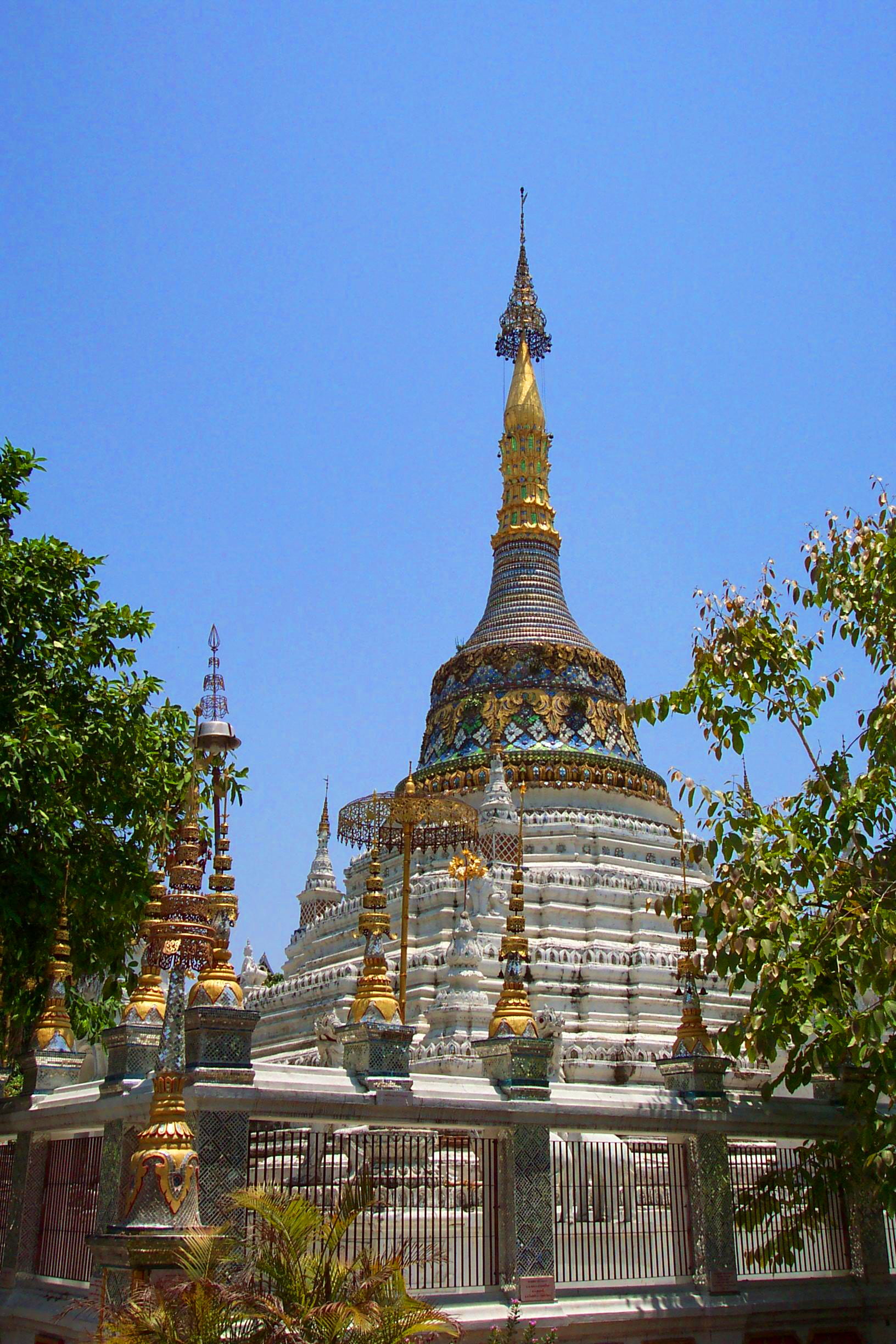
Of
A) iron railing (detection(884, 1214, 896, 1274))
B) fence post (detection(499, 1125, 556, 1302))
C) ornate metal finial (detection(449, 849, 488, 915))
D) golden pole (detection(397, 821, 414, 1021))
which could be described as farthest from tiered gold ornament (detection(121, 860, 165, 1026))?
ornate metal finial (detection(449, 849, 488, 915))

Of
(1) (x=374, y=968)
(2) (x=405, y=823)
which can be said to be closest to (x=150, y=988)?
(1) (x=374, y=968)

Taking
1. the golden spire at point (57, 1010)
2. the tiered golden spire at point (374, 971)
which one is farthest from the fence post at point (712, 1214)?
the golden spire at point (57, 1010)

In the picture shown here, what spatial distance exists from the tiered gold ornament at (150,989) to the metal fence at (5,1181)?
2411 millimetres

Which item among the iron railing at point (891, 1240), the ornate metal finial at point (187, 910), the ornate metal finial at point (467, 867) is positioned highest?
the ornate metal finial at point (467, 867)

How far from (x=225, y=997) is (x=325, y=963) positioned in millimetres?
27719

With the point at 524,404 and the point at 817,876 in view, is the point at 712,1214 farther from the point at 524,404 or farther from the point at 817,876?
the point at 524,404

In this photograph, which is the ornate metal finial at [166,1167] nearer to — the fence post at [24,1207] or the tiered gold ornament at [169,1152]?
the tiered gold ornament at [169,1152]

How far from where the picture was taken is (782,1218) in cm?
1306

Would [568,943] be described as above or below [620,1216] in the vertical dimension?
above

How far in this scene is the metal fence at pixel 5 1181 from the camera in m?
14.6

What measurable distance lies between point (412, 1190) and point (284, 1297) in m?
4.55

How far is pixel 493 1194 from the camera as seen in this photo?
1177cm

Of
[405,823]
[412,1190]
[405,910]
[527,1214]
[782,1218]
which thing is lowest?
[782,1218]

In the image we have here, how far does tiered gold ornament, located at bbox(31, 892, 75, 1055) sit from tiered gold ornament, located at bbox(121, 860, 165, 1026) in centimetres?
119
